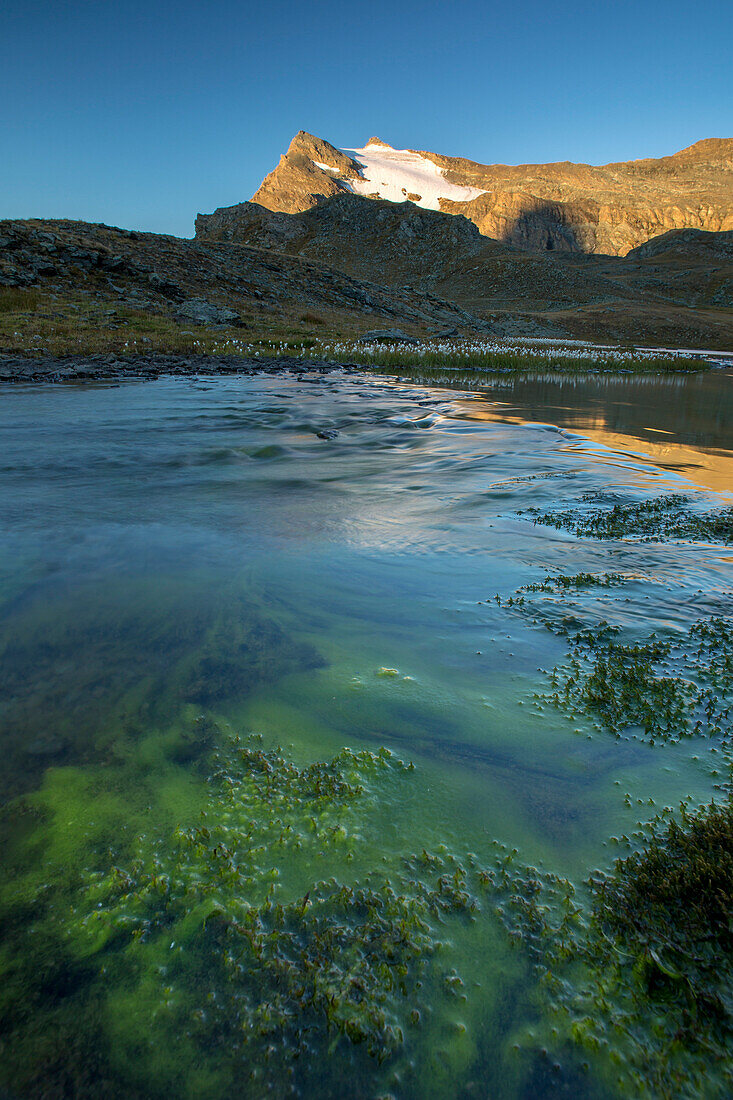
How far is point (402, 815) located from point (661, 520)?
522 cm

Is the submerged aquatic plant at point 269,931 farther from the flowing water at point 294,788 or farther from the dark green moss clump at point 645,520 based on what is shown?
the dark green moss clump at point 645,520

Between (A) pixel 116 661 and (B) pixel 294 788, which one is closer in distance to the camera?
(B) pixel 294 788

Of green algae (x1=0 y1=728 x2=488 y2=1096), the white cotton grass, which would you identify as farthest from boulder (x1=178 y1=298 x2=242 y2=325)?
green algae (x1=0 y1=728 x2=488 y2=1096)

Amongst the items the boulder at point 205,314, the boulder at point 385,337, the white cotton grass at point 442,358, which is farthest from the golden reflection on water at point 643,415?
the boulder at point 205,314

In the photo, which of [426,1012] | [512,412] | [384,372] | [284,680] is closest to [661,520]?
[284,680]

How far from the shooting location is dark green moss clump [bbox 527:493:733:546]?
593 cm

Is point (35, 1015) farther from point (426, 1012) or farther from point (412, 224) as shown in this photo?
point (412, 224)

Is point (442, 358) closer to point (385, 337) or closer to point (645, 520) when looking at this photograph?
point (385, 337)

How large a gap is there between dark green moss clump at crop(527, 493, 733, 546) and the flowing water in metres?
0.33

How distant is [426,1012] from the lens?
5.96 feet

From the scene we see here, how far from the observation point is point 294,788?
8.75 feet

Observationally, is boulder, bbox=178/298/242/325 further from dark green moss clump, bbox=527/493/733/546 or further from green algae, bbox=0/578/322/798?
green algae, bbox=0/578/322/798

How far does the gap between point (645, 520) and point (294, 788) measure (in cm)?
529

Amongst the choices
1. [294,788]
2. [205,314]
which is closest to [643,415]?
[294,788]
